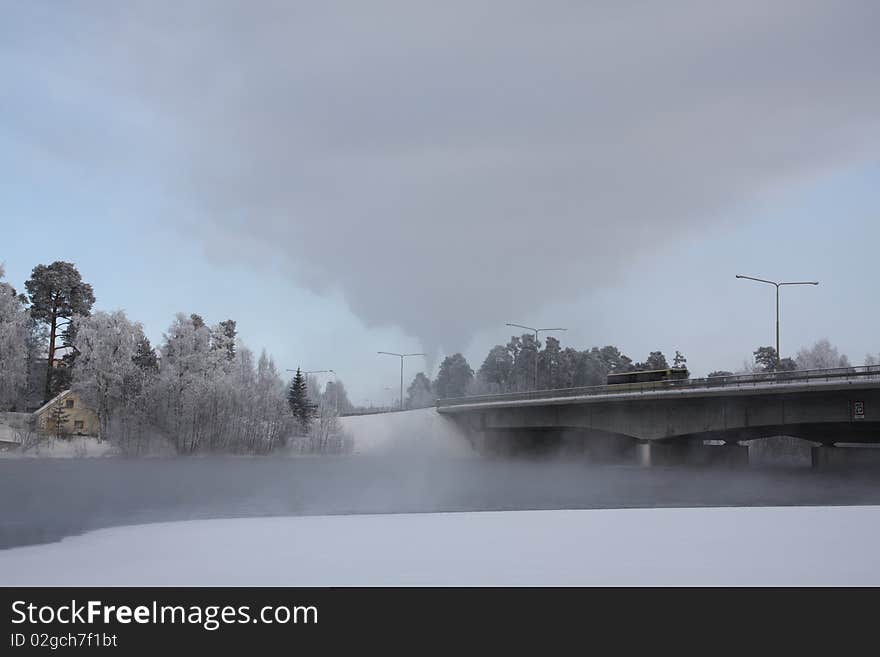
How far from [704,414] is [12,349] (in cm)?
8139

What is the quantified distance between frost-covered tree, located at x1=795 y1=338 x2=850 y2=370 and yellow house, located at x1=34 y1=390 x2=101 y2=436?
13199 centimetres

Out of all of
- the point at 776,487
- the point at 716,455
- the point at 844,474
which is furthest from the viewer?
the point at 716,455

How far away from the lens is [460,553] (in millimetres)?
21688

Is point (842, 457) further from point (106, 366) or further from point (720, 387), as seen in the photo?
point (106, 366)

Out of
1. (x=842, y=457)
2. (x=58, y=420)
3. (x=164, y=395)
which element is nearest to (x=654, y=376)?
(x=842, y=457)

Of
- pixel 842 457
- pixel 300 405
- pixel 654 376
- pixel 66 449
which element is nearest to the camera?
pixel 842 457

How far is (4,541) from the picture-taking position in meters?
27.5

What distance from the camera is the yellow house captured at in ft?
345

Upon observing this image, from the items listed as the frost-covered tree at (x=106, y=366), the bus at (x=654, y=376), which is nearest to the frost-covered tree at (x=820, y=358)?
the bus at (x=654, y=376)

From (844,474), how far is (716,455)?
1274cm

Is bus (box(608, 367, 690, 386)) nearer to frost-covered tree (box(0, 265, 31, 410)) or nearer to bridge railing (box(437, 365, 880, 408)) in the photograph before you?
bridge railing (box(437, 365, 880, 408))

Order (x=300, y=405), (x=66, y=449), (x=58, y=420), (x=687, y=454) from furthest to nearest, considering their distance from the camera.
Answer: (x=300, y=405)
(x=58, y=420)
(x=66, y=449)
(x=687, y=454)
